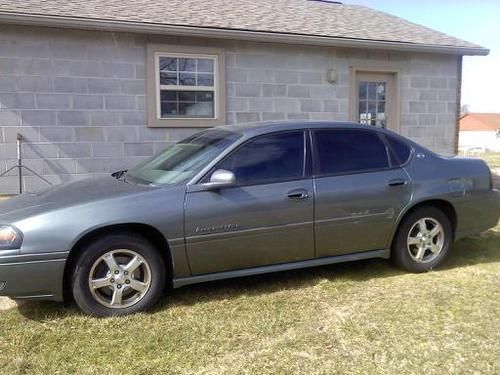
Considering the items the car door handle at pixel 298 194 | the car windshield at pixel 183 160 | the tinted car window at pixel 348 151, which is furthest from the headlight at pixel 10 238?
the tinted car window at pixel 348 151

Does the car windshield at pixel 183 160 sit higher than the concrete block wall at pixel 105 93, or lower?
lower

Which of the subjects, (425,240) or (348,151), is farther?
(425,240)

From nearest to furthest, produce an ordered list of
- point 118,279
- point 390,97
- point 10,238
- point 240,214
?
point 10,238
point 118,279
point 240,214
point 390,97

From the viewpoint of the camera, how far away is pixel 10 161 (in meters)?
7.77

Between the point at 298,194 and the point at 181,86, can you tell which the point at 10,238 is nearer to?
the point at 298,194

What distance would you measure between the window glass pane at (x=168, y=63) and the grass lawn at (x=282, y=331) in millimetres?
5206

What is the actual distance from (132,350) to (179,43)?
21.2ft

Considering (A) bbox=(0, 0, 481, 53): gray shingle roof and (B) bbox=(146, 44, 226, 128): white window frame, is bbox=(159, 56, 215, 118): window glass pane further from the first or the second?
(A) bbox=(0, 0, 481, 53): gray shingle roof

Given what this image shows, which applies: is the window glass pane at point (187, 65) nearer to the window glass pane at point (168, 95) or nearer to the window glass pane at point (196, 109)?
the window glass pane at point (168, 95)

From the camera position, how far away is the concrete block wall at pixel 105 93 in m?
7.70

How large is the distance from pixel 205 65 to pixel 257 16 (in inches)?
72.2

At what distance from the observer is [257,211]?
3986 mm

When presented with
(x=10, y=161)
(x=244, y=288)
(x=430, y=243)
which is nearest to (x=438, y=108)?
(x=430, y=243)

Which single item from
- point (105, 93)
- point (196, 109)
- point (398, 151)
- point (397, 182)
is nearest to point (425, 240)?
point (397, 182)
